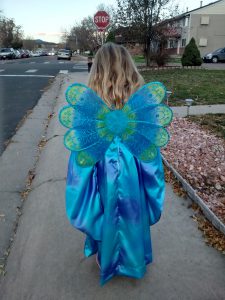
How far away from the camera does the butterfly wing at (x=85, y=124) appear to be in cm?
211

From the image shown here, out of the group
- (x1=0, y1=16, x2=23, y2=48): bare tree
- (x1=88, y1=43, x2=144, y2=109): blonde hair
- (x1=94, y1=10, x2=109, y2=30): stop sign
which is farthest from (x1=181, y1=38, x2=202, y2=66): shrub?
(x1=0, y1=16, x2=23, y2=48): bare tree

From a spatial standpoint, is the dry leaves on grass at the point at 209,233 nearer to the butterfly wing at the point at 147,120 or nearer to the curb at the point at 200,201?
the curb at the point at 200,201

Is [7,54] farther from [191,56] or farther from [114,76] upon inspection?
[114,76]

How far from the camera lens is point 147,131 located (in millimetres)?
2162

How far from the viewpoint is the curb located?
3008 mm

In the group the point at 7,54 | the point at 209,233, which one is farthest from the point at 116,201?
the point at 7,54

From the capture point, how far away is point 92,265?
263 centimetres

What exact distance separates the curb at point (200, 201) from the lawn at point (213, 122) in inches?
81.3

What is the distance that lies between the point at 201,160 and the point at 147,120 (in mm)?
2806

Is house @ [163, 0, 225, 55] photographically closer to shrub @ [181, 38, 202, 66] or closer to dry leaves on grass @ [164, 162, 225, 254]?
shrub @ [181, 38, 202, 66]

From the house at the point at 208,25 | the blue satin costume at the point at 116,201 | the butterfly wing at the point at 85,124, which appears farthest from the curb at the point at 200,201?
the house at the point at 208,25

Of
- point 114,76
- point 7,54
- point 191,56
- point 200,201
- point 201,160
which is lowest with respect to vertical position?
point 7,54

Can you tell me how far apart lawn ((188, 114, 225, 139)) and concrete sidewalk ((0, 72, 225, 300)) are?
297cm

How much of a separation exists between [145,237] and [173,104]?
22.4 feet
